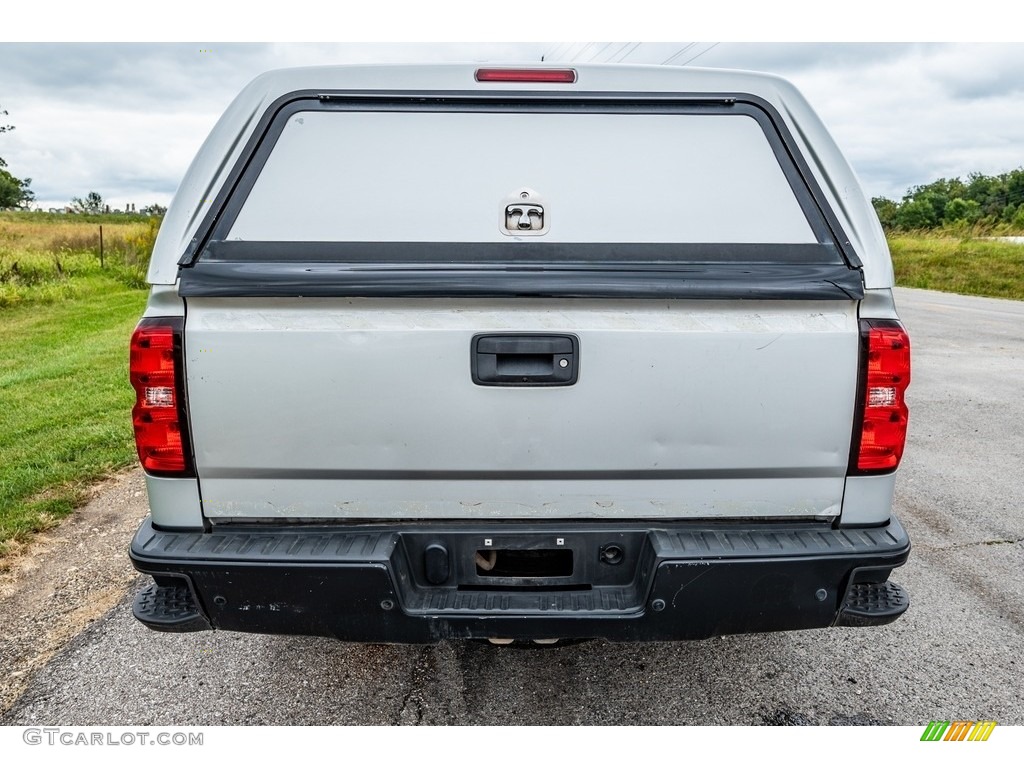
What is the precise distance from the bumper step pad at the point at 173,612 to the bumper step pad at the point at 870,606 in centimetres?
193

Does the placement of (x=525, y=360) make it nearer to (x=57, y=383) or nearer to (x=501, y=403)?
(x=501, y=403)

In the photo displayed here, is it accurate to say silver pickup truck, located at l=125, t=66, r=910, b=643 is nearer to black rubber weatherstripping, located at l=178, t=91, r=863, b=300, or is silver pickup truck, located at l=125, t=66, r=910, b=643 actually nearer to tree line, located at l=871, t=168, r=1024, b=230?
black rubber weatherstripping, located at l=178, t=91, r=863, b=300

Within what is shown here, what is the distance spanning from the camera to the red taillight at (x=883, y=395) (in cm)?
207

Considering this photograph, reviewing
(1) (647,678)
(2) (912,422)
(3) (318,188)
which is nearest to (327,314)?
(3) (318,188)

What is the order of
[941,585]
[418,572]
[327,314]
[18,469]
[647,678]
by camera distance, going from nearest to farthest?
[327,314], [418,572], [647,678], [941,585], [18,469]

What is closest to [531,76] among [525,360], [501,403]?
[525,360]

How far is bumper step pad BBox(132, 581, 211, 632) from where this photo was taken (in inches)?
85.0

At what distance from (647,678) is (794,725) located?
533mm

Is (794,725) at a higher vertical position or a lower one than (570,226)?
lower

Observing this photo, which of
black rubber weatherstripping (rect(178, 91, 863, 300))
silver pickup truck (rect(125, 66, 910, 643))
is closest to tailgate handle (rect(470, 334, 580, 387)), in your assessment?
silver pickup truck (rect(125, 66, 910, 643))

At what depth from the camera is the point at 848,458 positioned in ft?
7.07

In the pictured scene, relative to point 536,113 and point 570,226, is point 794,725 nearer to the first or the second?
point 570,226

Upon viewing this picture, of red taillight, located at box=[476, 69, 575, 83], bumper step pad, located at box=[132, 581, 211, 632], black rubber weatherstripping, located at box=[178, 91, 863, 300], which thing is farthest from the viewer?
red taillight, located at box=[476, 69, 575, 83]

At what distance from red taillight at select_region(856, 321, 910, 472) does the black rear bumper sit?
25 cm
